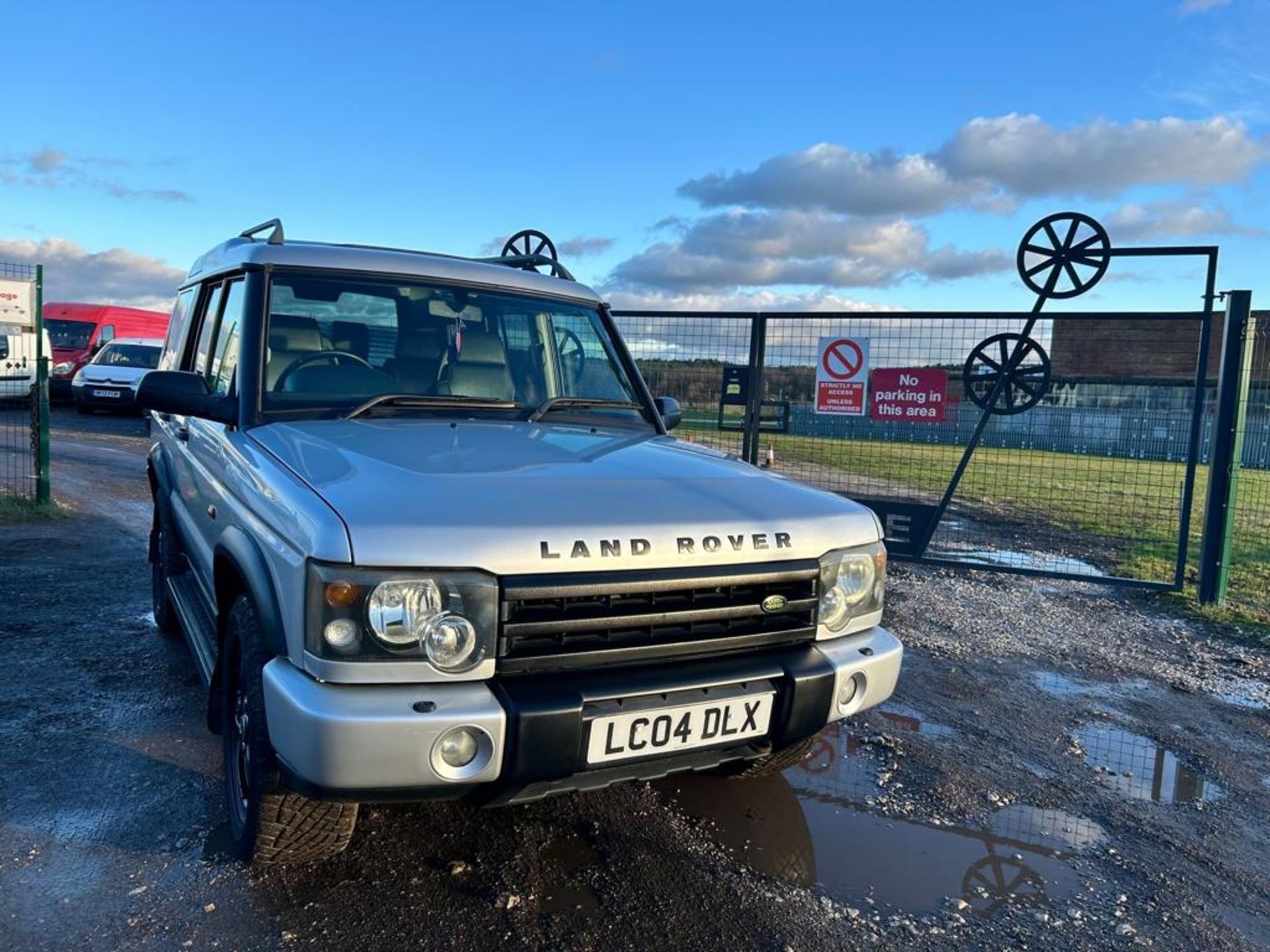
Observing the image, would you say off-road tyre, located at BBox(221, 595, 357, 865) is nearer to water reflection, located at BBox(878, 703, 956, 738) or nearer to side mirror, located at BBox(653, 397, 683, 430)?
side mirror, located at BBox(653, 397, 683, 430)

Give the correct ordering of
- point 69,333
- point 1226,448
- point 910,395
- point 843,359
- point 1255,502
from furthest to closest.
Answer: point 69,333 < point 1255,502 < point 843,359 < point 910,395 < point 1226,448

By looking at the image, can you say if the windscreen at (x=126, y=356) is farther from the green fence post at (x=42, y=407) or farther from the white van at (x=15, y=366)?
the green fence post at (x=42, y=407)

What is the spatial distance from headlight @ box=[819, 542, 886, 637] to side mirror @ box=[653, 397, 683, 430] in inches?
59.2

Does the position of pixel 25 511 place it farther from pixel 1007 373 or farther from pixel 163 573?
pixel 1007 373

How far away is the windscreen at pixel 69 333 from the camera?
78.4 ft

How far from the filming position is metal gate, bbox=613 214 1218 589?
761 centimetres

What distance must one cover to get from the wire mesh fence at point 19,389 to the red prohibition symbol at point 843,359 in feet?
25.2

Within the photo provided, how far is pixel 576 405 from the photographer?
12.8ft

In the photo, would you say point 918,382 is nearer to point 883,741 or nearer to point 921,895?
point 883,741

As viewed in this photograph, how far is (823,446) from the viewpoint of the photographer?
10734mm

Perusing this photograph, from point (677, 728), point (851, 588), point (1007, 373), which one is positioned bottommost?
point (677, 728)

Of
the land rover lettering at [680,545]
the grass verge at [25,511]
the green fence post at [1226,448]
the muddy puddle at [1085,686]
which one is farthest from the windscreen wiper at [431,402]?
the grass verge at [25,511]

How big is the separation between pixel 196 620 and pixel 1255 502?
1747cm

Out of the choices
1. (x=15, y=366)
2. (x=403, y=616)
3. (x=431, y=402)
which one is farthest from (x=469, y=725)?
(x=15, y=366)
